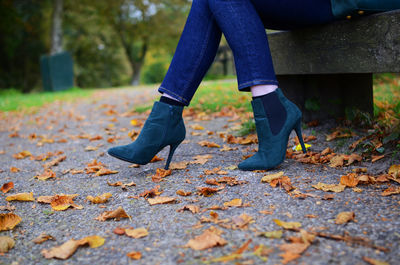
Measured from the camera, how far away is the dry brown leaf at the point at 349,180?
143 cm

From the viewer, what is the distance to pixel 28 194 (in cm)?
164

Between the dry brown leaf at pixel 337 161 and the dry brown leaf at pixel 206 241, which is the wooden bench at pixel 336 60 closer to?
the dry brown leaf at pixel 337 161

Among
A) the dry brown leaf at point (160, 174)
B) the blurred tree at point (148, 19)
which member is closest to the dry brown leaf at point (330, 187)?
the dry brown leaf at point (160, 174)

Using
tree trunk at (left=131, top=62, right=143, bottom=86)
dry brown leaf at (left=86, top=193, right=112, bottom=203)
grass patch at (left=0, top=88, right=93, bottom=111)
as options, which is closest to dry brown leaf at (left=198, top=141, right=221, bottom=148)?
dry brown leaf at (left=86, top=193, right=112, bottom=203)

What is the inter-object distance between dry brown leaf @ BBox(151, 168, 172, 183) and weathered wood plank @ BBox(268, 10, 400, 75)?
0.99 metres

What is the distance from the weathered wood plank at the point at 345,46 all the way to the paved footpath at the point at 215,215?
1.50 ft

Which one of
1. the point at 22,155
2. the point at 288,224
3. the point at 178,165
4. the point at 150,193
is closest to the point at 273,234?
the point at 288,224

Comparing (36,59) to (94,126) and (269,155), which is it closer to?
(94,126)

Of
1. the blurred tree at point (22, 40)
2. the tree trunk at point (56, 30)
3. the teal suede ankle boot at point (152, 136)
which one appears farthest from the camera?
the blurred tree at point (22, 40)

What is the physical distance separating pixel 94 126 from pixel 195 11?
2.51m

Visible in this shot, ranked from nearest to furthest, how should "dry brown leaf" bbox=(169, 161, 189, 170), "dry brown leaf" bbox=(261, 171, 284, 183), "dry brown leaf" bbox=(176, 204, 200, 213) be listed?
"dry brown leaf" bbox=(176, 204, 200, 213) < "dry brown leaf" bbox=(261, 171, 284, 183) < "dry brown leaf" bbox=(169, 161, 189, 170)

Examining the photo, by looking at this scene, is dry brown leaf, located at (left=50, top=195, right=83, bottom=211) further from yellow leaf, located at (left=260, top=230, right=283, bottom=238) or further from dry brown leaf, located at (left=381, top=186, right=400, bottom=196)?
dry brown leaf, located at (left=381, top=186, right=400, bottom=196)

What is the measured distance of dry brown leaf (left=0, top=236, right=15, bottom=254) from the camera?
3.76ft

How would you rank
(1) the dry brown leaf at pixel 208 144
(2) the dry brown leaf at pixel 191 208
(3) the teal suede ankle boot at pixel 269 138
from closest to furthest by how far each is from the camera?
(2) the dry brown leaf at pixel 191 208 < (3) the teal suede ankle boot at pixel 269 138 < (1) the dry brown leaf at pixel 208 144
